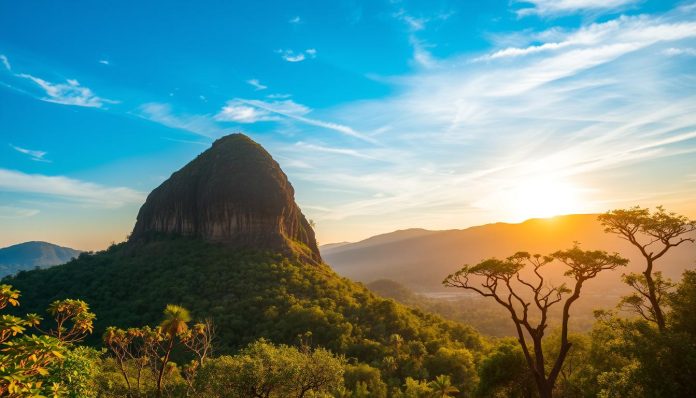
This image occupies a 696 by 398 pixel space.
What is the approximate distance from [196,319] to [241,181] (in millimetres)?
43724

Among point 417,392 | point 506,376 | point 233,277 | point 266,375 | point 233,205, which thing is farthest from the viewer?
point 233,205

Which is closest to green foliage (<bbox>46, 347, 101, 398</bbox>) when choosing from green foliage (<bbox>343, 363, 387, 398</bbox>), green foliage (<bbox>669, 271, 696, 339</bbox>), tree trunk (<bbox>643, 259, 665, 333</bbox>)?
green foliage (<bbox>669, 271, 696, 339</bbox>)

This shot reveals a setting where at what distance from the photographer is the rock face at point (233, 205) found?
94750mm

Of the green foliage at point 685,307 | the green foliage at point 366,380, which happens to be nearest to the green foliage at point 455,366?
the green foliage at point 366,380

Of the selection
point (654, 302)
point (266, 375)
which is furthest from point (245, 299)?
point (654, 302)

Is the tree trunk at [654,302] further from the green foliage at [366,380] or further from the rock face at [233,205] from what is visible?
the rock face at [233,205]

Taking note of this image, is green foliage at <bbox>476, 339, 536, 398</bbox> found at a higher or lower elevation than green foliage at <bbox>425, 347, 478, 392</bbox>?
higher

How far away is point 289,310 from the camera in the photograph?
2552 inches

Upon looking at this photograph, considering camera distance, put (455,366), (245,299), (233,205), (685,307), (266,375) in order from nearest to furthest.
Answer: (685,307) → (266,375) → (455,366) → (245,299) → (233,205)

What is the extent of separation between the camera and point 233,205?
9619 cm

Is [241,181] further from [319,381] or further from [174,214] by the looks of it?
[319,381]

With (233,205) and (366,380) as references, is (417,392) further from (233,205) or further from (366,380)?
(233,205)

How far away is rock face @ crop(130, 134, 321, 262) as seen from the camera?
94.8 metres

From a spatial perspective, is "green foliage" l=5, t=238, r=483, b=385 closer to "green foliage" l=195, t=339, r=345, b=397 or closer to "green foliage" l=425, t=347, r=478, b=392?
"green foliage" l=425, t=347, r=478, b=392
